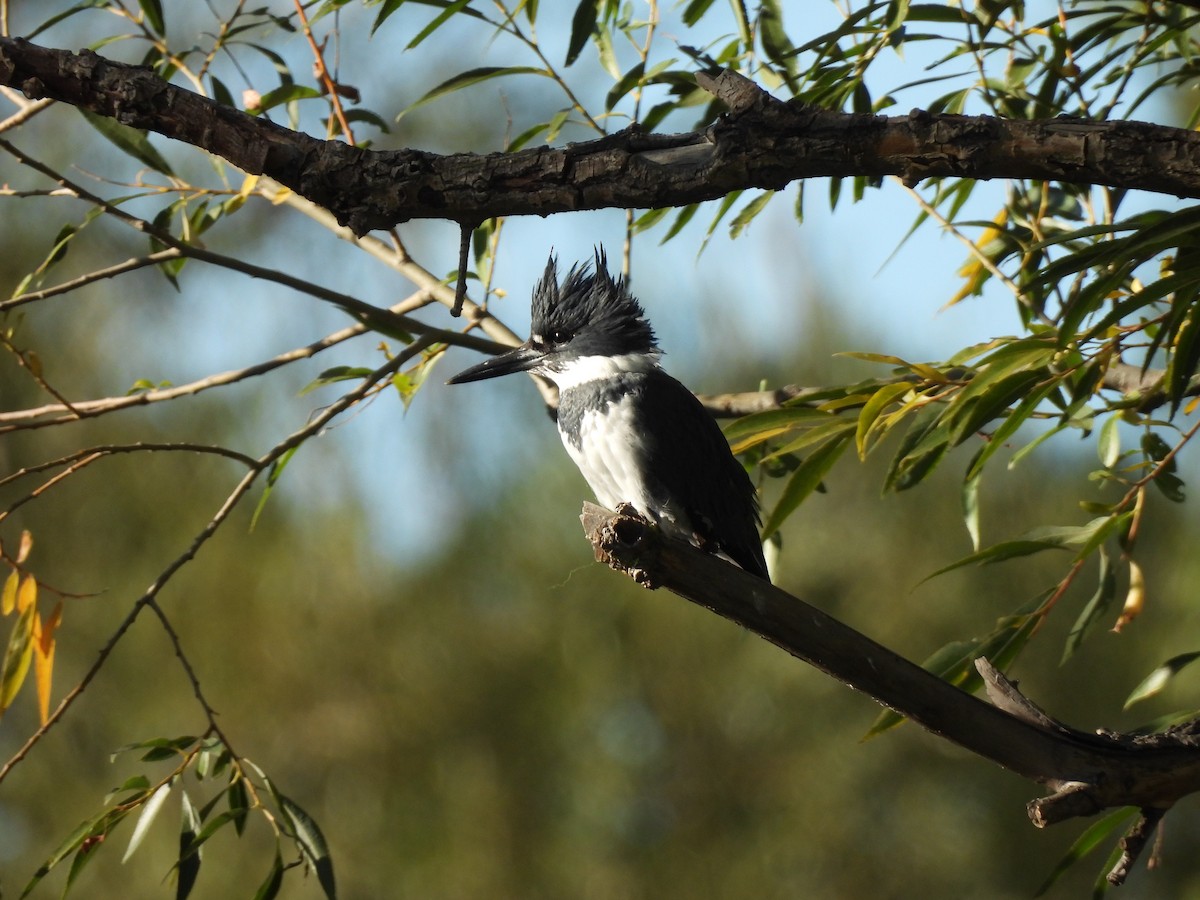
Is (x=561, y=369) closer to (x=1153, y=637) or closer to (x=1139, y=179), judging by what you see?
(x=1139, y=179)

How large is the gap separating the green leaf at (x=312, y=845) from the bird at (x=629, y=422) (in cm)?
54

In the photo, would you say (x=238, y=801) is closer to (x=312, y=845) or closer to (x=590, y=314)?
(x=312, y=845)

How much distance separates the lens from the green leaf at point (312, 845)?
137cm

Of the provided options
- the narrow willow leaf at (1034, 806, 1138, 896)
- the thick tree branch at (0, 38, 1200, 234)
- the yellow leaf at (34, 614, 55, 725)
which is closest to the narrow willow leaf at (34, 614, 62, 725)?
the yellow leaf at (34, 614, 55, 725)

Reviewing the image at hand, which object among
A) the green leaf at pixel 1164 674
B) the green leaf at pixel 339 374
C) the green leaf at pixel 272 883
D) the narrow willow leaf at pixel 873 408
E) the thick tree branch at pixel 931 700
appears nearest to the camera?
the thick tree branch at pixel 931 700

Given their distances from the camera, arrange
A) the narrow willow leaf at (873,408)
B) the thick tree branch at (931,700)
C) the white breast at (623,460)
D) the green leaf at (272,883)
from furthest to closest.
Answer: the white breast at (623,460) → the green leaf at (272,883) → the narrow willow leaf at (873,408) → the thick tree branch at (931,700)

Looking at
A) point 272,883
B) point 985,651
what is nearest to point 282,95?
point 272,883

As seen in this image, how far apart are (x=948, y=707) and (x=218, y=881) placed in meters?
3.40

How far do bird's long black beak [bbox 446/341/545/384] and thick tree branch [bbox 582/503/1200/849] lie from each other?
28.6 inches

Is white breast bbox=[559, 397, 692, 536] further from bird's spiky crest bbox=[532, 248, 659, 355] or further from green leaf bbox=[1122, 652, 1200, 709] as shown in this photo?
green leaf bbox=[1122, 652, 1200, 709]

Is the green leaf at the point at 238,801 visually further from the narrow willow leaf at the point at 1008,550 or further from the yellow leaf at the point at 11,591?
the narrow willow leaf at the point at 1008,550

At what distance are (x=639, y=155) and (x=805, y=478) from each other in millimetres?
539

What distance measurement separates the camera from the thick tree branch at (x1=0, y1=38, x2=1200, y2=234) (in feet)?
2.71

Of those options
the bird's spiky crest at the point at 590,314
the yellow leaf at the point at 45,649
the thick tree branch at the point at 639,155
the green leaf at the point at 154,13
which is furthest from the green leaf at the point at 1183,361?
the green leaf at the point at 154,13
